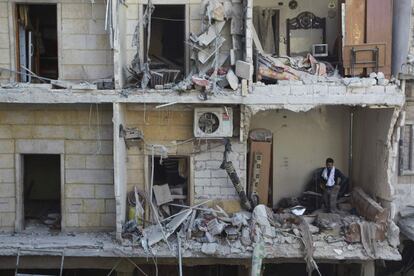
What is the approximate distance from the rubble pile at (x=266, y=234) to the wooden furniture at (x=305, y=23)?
468 centimetres

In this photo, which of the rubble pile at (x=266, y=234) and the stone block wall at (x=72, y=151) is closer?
the rubble pile at (x=266, y=234)

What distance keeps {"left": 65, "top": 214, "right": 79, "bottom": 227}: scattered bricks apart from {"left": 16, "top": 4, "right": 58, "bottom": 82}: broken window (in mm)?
3377

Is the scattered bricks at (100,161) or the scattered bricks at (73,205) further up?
the scattered bricks at (100,161)

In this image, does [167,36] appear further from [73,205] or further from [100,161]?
[73,205]

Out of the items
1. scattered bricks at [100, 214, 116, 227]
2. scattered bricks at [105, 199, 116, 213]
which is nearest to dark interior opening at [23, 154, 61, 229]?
scattered bricks at [100, 214, 116, 227]

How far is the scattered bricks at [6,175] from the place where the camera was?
13.3 metres

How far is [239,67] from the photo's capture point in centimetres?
1216

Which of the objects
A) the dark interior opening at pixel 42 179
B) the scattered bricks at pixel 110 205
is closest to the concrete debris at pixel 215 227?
the scattered bricks at pixel 110 205

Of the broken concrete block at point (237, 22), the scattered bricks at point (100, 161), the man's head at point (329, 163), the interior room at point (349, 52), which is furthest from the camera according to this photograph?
the man's head at point (329, 163)

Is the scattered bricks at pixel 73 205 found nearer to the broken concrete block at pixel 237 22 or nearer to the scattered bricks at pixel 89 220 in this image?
the scattered bricks at pixel 89 220

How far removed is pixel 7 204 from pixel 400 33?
10.3 metres

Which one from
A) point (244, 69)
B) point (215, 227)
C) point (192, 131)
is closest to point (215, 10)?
point (244, 69)

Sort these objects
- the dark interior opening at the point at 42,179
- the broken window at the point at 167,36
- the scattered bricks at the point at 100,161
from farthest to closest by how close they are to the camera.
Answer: the dark interior opening at the point at 42,179, the broken window at the point at 167,36, the scattered bricks at the point at 100,161

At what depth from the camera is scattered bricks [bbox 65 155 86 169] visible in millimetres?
13227
